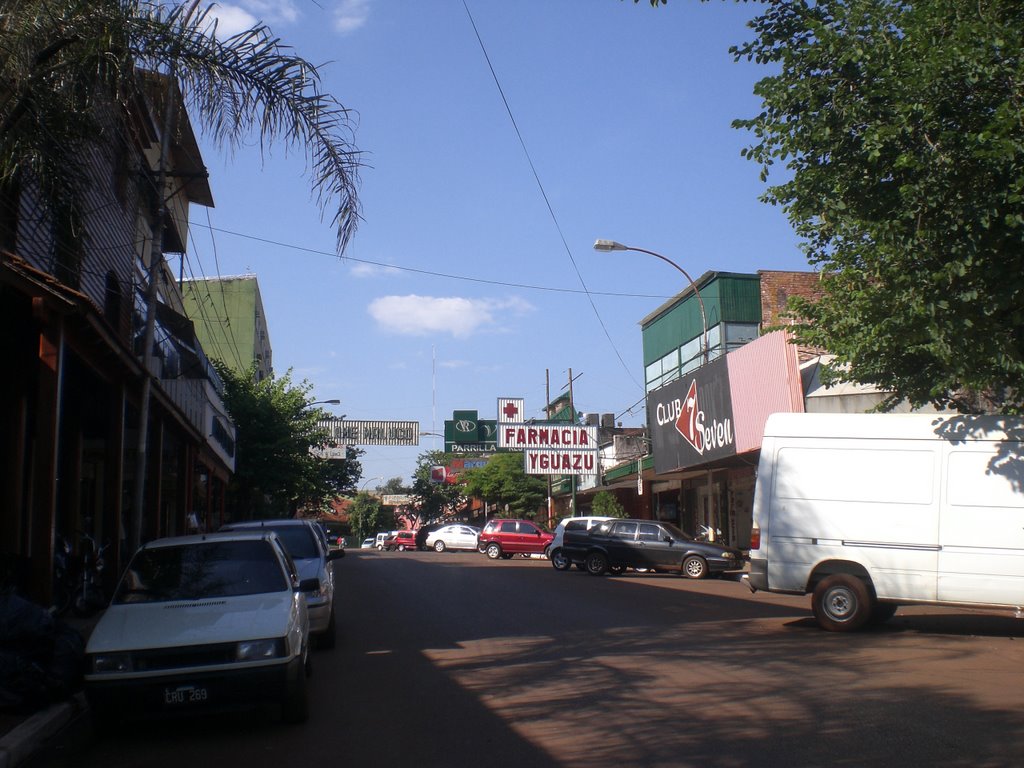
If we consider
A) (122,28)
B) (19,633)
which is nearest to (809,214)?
(122,28)

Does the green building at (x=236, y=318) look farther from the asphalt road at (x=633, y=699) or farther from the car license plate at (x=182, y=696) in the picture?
the car license plate at (x=182, y=696)

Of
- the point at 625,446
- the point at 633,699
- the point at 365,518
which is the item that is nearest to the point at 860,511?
the point at 633,699

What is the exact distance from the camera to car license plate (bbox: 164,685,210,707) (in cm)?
729

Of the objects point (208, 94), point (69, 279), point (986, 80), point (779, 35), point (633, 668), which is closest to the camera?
point (208, 94)

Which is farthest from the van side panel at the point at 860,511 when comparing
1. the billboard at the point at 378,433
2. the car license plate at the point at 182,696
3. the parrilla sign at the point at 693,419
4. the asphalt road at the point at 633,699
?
the billboard at the point at 378,433

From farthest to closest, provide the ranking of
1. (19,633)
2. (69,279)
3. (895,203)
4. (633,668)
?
(69,279)
(895,203)
(633,668)
(19,633)

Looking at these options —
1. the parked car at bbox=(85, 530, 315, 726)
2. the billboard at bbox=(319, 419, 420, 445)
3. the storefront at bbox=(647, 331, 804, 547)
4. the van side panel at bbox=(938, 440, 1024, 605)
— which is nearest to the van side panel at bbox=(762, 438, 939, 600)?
the van side panel at bbox=(938, 440, 1024, 605)

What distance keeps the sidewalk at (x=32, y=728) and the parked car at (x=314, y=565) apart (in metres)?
2.85

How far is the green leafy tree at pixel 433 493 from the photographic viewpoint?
89188 mm

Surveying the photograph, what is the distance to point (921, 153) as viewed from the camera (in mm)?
11398

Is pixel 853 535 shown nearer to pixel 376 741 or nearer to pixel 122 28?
pixel 376 741

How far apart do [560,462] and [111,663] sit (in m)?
36.0

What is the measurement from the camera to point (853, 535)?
43.5ft

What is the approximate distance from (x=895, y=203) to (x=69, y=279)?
39.5 feet
